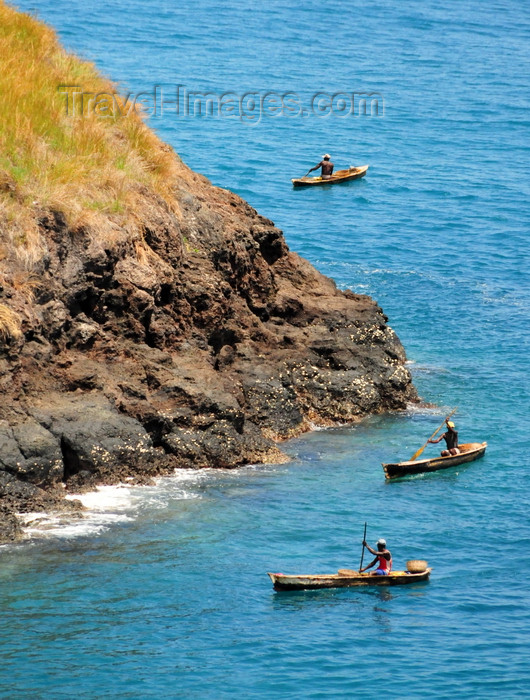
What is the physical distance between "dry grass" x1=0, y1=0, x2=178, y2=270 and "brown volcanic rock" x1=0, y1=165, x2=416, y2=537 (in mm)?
555

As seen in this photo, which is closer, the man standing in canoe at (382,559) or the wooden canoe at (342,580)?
the wooden canoe at (342,580)

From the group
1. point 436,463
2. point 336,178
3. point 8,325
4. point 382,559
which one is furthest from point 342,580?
point 336,178

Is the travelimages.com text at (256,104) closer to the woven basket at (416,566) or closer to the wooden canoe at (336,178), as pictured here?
the wooden canoe at (336,178)

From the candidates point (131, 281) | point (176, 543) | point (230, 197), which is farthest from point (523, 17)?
point (176, 543)

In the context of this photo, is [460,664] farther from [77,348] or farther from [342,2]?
[342,2]

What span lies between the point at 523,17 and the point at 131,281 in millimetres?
82854

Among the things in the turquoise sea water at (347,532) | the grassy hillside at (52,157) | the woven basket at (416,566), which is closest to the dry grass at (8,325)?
the grassy hillside at (52,157)

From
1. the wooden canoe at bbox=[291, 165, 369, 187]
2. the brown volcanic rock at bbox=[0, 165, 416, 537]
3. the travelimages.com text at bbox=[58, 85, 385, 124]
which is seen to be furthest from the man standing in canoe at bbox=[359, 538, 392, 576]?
the travelimages.com text at bbox=[58, 85, 385, 124]

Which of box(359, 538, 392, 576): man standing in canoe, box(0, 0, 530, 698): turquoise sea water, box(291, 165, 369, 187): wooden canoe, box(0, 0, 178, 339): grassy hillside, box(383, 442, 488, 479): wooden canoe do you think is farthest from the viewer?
box(291, 165, 369, 187): wooden canoe

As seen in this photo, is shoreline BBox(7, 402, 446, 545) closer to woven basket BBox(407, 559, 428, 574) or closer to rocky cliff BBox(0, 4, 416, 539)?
rocky cliff BBox(0, 4, 416, 539)

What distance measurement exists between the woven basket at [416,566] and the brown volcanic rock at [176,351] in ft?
21.6

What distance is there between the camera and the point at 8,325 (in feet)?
90.4

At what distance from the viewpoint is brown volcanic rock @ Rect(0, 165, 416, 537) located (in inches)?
1096

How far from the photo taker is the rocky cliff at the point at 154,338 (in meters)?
27.8
